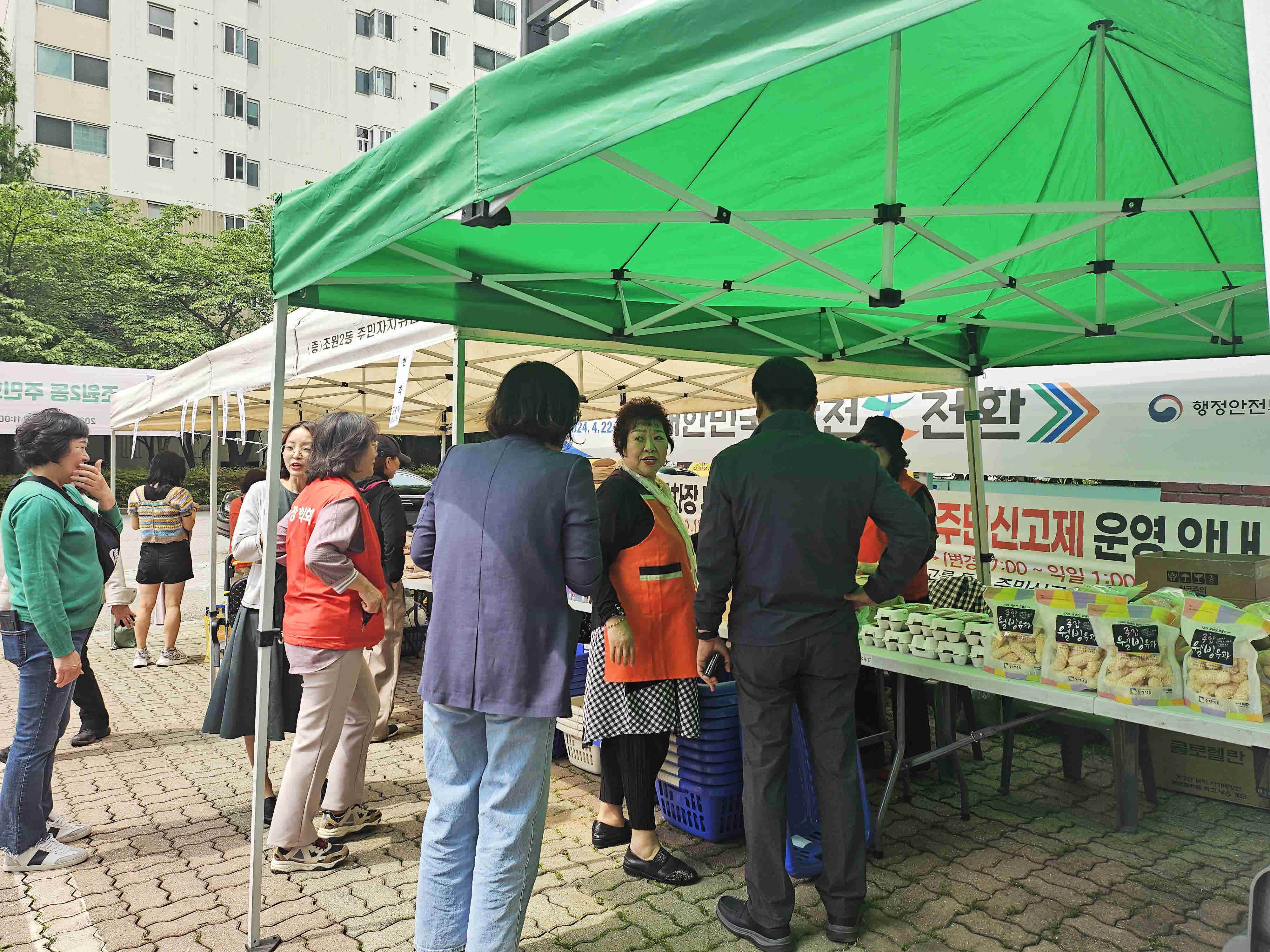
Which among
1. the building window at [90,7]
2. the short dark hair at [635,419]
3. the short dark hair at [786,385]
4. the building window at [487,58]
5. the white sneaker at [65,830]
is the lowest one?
the white sneaker at [65,830]

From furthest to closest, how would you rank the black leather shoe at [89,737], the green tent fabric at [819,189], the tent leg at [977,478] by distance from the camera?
the tent leg at [977,478]
the black leather shoe at [89,737]
the green tent fabric at [819,189]

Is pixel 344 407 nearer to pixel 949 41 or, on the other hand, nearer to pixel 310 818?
pixel 310 818

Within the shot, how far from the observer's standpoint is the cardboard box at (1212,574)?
356cm

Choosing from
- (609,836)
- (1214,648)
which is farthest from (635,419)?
(1214,648)

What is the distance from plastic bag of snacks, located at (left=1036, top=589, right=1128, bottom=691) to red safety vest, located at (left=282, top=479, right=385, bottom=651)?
248 cm

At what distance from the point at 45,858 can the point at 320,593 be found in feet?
5.13

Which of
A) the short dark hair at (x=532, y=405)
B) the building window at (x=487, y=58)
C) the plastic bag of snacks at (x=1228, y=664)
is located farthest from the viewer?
the building window at (x=487, y=58)

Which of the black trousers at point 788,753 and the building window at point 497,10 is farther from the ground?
the building window at point 497,10

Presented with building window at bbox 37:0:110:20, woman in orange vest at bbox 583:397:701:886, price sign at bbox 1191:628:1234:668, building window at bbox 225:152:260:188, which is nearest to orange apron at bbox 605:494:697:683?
woman in orange vest at bbox 583:397:701:886

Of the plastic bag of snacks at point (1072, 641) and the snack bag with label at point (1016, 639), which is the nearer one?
the plastic bag of snacks at point (1072, 641)

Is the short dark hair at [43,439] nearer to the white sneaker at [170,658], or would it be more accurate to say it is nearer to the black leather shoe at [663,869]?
the black leather shoe at [663,869]

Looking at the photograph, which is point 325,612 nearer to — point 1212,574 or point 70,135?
point 1212,574

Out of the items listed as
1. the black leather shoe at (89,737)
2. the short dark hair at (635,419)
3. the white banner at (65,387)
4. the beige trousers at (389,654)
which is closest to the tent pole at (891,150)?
the short dark hair at (635,419)

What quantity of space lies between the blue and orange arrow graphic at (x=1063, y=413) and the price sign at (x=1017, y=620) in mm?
3989
